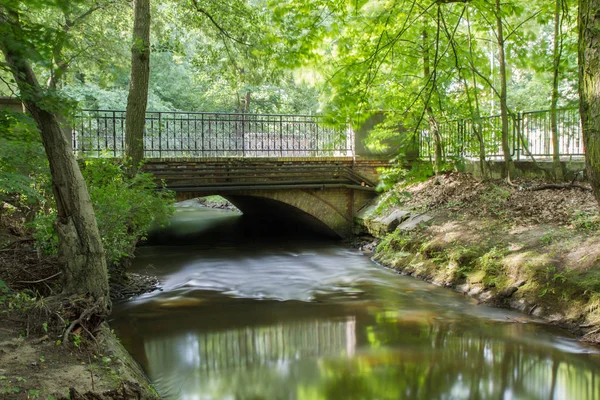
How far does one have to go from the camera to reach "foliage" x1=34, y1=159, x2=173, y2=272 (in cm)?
720

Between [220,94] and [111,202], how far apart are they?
1862cm

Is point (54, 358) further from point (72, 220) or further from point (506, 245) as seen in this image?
point (506, 245)

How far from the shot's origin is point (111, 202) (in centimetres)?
790

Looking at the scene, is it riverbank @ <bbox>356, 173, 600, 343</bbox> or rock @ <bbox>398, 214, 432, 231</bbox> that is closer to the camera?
riverbank @ <bbox>356, 173, 600, 343</bbox>

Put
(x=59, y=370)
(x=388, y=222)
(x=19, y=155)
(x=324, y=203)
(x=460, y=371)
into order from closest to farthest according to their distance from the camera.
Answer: (x=59, y=370), (x=460, y=371), (x=19, y=155), (x=388, y=222), (x=324, y=203)

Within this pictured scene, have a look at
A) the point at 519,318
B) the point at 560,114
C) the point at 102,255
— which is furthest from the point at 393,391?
the point at 560,114

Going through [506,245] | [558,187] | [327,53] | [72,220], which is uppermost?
[327,53]

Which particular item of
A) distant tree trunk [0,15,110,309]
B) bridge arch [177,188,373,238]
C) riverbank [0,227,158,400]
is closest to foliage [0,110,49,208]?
distant tree trunk [0,15,110,309]

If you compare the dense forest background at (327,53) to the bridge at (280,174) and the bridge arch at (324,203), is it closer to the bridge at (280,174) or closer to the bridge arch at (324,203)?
the bridge at (280,174)

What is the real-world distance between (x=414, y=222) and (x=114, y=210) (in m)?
6.57

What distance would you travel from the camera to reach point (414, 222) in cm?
1186

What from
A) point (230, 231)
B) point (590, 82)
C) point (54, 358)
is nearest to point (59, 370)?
point (54, 358)

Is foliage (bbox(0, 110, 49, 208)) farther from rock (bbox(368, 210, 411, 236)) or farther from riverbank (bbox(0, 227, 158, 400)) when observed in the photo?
rock (bbox(368, 210, 411, 236))

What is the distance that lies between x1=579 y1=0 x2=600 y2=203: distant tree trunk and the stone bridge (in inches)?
408
